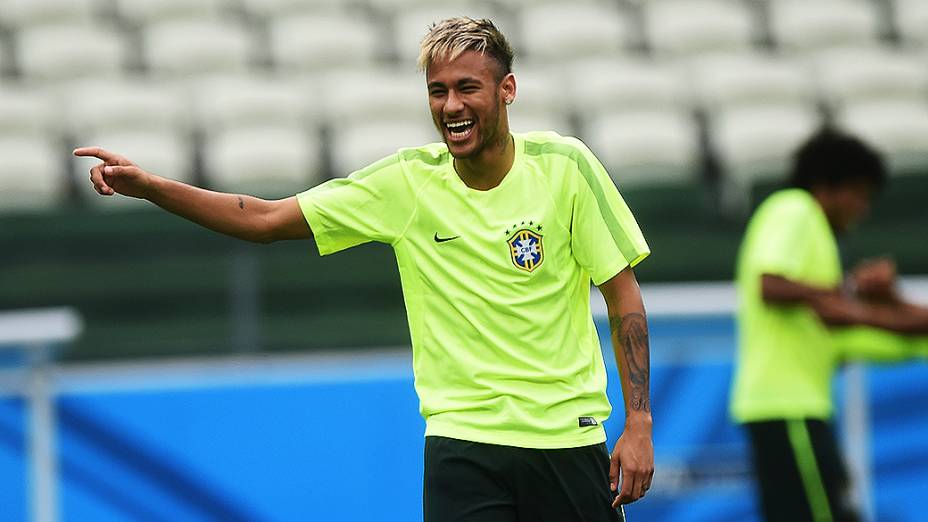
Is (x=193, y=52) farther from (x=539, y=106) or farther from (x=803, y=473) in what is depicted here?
(x=803, y=473)

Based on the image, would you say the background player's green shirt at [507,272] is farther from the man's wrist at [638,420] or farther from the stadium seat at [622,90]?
the stadium seat at [622,90]

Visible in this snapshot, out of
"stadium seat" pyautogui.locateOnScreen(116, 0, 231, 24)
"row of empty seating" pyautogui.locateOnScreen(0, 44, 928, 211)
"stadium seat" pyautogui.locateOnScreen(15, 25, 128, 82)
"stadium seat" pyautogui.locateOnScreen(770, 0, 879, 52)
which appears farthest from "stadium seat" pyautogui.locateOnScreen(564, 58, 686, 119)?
"stadium seat" pyautogui.locateOnScreen(15, 25, 128, 82)

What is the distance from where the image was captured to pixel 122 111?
985 cm

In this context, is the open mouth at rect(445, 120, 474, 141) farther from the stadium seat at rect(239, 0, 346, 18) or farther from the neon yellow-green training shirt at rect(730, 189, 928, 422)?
the stadium seat at rect(239, 0, 346, 18)

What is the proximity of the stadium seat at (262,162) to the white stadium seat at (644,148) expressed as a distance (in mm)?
1940

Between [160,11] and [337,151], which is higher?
[160,11]

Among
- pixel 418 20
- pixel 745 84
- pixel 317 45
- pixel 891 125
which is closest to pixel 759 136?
pixel 745 84

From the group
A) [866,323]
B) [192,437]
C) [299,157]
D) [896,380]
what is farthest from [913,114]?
[192,437]

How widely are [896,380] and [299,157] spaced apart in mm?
4095

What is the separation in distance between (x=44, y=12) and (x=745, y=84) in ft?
17.6

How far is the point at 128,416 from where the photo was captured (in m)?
7.04

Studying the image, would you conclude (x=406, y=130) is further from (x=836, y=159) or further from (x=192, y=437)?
(x=836, y=159)

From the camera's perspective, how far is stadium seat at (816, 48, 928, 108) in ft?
35.2

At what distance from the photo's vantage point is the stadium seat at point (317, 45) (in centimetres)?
1088
